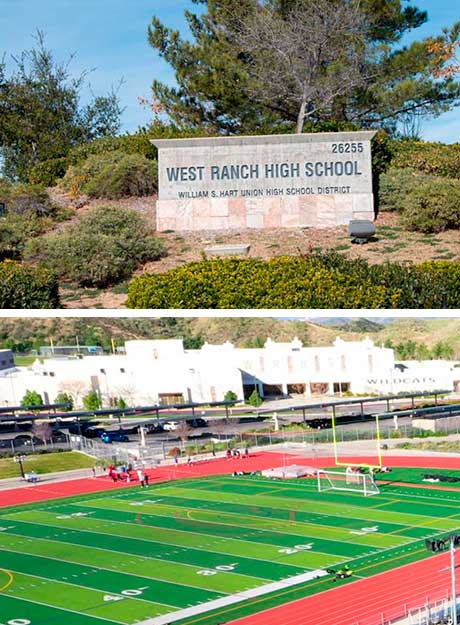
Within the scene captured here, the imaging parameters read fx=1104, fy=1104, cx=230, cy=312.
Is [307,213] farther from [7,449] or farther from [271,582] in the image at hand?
[271,582]

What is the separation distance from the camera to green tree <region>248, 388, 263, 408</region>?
40125mm

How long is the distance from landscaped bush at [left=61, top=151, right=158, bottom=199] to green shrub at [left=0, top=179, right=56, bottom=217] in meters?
1.77

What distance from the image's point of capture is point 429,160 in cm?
4675

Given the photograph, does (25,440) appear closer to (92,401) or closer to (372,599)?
(92,401)

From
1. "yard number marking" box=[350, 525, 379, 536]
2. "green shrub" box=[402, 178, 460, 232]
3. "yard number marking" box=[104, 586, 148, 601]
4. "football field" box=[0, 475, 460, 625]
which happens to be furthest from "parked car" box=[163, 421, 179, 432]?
"yard number marking" box=[104, 586, 148, 601]

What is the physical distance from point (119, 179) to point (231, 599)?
2569 cm

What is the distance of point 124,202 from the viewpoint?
148ft

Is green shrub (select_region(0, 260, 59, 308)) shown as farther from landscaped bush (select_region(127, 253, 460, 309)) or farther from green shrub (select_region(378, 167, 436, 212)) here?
green shrub (select_region(378, 167, 436, 212))

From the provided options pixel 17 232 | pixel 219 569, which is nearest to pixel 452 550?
pixel 219 569

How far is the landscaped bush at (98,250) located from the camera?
128 ft

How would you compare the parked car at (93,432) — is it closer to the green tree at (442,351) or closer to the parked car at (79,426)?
the parked car at (79,426)

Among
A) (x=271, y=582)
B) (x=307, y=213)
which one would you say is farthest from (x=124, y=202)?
(x=271, y=582)

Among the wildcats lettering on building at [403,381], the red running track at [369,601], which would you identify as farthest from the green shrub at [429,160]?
the red running track at [369,601]

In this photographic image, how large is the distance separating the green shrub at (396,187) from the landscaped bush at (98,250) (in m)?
9.20
